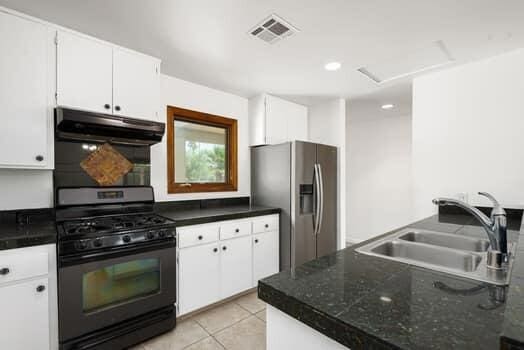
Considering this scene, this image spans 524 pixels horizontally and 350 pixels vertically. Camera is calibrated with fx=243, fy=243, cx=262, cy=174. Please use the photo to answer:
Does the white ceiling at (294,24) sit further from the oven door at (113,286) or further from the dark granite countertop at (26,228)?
the oven door at (113,286)

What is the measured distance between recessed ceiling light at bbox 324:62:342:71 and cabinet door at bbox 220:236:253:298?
1.94 metres

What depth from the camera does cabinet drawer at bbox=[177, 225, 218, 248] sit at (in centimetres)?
209

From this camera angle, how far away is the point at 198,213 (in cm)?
245

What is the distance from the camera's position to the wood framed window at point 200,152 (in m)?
2.70

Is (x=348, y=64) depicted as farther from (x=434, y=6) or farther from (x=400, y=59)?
(x=434, y=6)

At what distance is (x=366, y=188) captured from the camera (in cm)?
471

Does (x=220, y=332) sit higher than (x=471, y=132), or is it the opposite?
(x=471, y=132)

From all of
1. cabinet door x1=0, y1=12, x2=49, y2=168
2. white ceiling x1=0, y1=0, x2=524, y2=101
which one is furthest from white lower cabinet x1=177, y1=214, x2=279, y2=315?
white ceiling x1=0, y1=0, x2=524, y2=101

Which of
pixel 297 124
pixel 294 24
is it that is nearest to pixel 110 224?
pixel 294 24

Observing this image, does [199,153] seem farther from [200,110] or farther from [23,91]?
[23,91]

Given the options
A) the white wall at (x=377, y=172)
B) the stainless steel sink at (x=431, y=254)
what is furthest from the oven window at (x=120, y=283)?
the white wall at (x=377, y=172)

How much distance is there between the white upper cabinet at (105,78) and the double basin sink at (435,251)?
6.88 feet

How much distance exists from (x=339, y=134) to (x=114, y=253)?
3.02m

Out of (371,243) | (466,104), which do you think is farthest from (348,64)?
(371,243)
